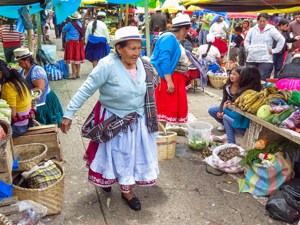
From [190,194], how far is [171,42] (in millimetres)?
2004

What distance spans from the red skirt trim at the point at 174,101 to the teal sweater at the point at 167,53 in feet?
0.70

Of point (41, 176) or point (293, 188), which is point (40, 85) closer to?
point (41, 176)

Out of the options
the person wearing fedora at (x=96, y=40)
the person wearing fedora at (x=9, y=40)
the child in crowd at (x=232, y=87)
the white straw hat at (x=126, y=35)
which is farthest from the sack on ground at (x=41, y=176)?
the person wearing fedora at (x=96, y=40)

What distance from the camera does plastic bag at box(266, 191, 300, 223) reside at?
315 centimetres

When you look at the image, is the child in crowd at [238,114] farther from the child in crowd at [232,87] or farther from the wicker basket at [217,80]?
the wicker basket at [217,80]

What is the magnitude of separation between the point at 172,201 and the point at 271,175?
114cm

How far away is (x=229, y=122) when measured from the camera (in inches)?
186

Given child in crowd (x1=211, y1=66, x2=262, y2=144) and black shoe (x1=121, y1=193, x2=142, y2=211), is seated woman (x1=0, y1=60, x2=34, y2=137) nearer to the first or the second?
black shoe (x1=121, y1=193, x2=142, y2=211)

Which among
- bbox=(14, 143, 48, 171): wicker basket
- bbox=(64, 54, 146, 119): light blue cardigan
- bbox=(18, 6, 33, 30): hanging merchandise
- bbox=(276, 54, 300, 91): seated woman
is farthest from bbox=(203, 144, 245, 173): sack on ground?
bbox=(18, 6, 33, 30): hanging merchandise

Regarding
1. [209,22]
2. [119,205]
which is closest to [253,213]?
[119,205]

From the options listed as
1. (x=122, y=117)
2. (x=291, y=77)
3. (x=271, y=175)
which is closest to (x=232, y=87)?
(x=291, y=77)

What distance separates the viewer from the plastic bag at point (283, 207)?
3146 millimetres

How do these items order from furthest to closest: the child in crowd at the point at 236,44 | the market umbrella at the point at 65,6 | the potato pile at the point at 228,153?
the child in crowd at the point at 236,44 → the market umbrella at the point at 65,6 → the potato pile at the point at 228,153

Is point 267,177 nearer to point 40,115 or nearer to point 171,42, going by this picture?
point 171,42
